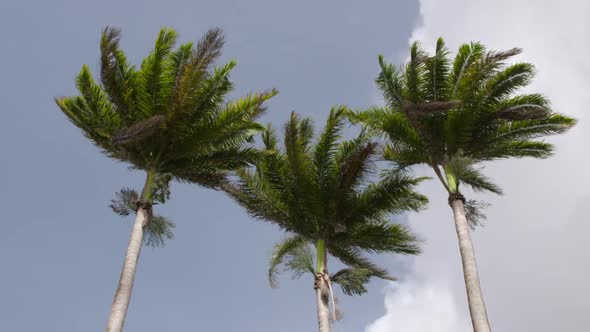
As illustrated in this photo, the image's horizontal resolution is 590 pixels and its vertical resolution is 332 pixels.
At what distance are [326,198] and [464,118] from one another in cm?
509

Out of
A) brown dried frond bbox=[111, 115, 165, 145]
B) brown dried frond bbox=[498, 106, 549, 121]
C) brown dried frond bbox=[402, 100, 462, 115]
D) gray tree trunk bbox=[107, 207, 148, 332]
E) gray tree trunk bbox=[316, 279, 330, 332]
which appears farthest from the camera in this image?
gray tree trunk bbox=[316, 279, 330, 332]

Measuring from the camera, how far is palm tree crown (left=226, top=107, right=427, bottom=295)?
20.9 m

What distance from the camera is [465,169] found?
1944 centimetres

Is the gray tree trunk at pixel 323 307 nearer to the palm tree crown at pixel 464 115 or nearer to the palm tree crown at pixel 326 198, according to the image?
the palm tree crown at pixel 326 198

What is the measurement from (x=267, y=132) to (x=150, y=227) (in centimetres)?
516

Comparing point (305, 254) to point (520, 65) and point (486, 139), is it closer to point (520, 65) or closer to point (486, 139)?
point (486, 139)

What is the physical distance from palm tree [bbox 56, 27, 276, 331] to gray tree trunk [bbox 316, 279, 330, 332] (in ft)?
17.0

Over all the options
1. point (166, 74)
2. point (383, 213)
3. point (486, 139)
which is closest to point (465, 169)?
point (486, 139)

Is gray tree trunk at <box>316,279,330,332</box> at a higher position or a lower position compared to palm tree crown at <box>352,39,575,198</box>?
lower

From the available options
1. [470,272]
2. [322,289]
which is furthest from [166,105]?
[470,272]

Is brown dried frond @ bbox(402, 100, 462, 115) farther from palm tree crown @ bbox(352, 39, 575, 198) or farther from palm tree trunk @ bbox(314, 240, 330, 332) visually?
palm tree trunk @ bbox(314, 240, 330, 332)

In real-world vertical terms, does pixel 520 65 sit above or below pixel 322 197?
above

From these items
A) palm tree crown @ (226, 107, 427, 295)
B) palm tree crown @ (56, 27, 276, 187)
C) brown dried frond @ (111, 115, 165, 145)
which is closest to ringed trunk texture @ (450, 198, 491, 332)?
palm tree crown @ (226, 107, 427, 295)

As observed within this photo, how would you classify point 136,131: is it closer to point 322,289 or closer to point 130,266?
point 130,266
